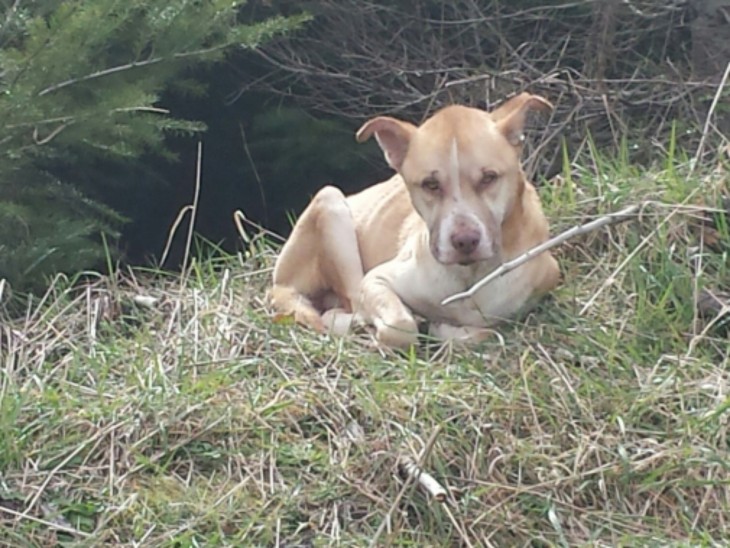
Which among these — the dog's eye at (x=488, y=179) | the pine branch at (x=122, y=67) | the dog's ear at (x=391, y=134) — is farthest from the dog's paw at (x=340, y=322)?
the pine branch at (x=122, y=67)

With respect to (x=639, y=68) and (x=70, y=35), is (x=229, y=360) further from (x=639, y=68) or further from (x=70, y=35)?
(x=639, y=68)

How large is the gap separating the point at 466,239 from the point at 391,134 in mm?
589

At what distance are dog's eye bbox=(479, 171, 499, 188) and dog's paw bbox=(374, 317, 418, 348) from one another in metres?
0.54

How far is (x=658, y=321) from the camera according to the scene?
487 centimetres

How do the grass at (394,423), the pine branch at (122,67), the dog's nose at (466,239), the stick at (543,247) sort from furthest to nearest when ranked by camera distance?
the pine branch at (122,67)
the dog's nose at (466,239)
the stick at (543,247)
the grass at (394,423)

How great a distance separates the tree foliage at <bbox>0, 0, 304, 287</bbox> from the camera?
5586 millimetres

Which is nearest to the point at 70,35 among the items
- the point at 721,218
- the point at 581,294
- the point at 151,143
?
the point at 151,143

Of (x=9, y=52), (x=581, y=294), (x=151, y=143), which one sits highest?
(x=9, y=52)

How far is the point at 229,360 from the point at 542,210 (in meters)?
1.50

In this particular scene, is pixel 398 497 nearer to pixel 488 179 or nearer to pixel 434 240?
pixel 434 240

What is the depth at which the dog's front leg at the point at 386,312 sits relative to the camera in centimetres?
500

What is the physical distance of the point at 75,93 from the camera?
5.93 metres

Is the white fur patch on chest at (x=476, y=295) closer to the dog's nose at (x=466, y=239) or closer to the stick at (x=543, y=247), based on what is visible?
the stick at (x=543, y=247)

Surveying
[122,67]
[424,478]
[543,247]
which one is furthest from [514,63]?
[424,478]
